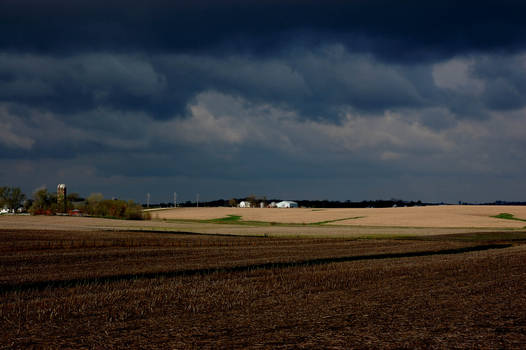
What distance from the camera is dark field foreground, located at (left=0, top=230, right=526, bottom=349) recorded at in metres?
10.1

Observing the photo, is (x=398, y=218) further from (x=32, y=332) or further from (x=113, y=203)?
(x=32, y=332)

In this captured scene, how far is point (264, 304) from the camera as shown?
1400cm

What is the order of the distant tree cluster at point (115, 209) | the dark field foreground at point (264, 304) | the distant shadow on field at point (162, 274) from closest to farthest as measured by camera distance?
the dark field foreground at point (264, 304)
the distant shadow on field at point (162, 274)
the distant tree cluster at point (115, 209)

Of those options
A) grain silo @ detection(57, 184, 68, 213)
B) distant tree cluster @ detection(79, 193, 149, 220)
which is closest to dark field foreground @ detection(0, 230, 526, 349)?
distant tree cluster @ detection(79, 193, 149, 220)

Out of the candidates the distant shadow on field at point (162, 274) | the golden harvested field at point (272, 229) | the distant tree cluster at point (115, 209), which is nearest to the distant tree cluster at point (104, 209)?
the distant tree cluster at point (115, 209)

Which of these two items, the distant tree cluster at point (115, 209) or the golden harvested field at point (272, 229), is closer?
the golden harvested field at point (272, 229)

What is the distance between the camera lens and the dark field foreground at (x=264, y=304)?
10094mm

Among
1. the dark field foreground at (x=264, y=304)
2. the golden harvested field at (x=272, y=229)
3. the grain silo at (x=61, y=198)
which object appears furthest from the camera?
the grain silo at (x=61, y=198)

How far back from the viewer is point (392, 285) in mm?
17422

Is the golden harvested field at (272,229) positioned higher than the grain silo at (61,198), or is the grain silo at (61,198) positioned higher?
the grain silo at (61,198)

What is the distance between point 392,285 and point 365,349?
859 cm

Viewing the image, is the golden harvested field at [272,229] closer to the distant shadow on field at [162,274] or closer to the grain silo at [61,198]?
the distant shadow on field at [162,274]

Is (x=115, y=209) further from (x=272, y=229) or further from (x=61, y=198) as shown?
(x=272, y=229)


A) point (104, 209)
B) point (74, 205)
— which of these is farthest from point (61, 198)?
point (104, 209)
